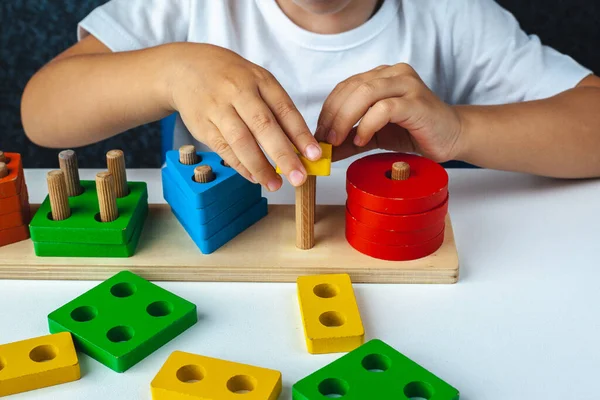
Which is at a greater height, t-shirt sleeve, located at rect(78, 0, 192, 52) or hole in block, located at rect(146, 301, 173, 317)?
t-shirt sleeve, located at rect(78, 0, 192, 52)

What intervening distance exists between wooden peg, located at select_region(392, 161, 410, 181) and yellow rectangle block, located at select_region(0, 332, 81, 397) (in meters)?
0.31

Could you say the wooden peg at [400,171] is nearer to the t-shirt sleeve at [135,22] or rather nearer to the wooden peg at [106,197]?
the wooden peg at [106,197]

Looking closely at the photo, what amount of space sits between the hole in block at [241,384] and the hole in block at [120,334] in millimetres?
95

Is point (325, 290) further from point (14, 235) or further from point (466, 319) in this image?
point (14, 235)

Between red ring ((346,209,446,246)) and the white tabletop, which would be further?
red ring ((346,209,446,246))

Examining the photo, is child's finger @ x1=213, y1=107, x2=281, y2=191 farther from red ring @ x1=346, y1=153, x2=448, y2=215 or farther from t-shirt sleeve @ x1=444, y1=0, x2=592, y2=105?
t-shirt sleeve @ x1=444, y1=0, x2=592, y2=105

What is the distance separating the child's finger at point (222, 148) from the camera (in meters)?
0.63

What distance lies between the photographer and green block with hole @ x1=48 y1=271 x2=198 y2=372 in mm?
513

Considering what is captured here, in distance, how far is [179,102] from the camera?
0.70 meters

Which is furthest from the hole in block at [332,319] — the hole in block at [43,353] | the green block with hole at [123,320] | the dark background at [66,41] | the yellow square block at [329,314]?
the dark background at [66,41]

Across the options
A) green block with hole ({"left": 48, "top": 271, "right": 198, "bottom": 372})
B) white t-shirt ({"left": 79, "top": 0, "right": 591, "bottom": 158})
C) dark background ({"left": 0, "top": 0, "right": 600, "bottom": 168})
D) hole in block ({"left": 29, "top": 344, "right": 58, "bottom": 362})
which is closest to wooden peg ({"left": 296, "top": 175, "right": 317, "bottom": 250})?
green block with hole ({"left": 48, "top": 271, "right": 198, "bottom": 372})

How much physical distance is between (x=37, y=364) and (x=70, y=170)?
0.22 m

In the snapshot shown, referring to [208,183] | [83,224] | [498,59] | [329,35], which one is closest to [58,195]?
[83,224]

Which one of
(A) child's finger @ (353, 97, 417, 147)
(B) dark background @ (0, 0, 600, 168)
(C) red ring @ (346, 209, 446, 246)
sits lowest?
(B) dark background @ (0, 0, 600, 168)
